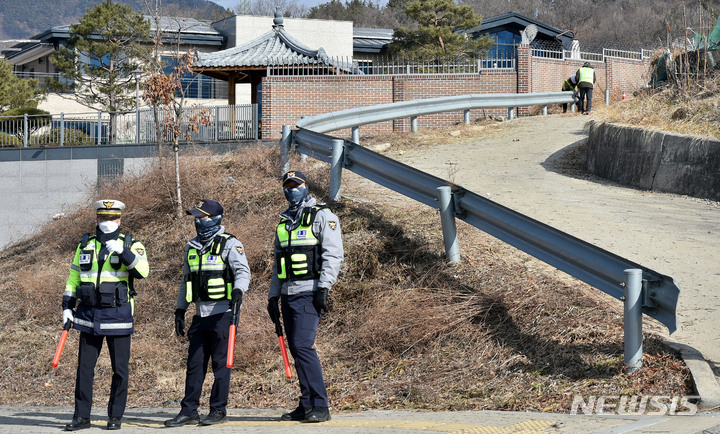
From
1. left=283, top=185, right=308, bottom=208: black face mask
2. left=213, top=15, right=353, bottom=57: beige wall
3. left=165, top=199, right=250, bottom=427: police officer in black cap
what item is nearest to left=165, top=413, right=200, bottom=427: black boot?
left=165, top=199, right=250, bottom=427: police officer in black cap

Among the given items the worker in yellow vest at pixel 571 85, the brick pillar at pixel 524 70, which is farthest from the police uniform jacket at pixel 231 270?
the brick pillar at pixel 524 70

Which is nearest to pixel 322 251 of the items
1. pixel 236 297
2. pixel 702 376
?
pixel 236 297

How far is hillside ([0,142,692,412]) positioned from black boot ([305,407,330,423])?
1.84 feet

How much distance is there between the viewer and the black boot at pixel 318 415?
603 centimetres

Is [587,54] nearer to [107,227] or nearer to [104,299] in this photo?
[107,227]

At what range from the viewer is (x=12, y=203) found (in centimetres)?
2250

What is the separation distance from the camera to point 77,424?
245 inches

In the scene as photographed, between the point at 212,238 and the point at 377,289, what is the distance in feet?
7.88

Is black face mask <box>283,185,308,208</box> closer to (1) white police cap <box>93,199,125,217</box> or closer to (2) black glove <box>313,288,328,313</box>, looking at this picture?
(2) black glove <box>313,288,328,313</box>

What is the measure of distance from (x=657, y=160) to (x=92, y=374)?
926cm

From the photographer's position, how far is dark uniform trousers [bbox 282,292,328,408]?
614 cm

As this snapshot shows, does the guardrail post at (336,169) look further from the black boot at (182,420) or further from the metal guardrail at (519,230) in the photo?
the black boot at (182,420)

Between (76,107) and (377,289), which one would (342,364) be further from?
(76,107)

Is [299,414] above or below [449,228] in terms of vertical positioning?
below
